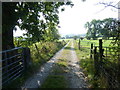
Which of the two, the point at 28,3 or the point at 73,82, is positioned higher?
the point at 28,3

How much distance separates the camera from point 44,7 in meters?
7.68

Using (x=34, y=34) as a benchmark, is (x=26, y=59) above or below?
below

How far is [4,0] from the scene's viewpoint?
4898 mm

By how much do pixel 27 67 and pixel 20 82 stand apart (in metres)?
1.59

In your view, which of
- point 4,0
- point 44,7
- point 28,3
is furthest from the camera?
point 44,7

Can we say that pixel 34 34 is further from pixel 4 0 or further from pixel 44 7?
pixel 4 0

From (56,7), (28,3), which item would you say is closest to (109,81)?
(28,3)

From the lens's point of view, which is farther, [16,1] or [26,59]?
[26,59]

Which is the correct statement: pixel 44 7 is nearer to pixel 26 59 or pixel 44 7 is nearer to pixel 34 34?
pixel 34 34

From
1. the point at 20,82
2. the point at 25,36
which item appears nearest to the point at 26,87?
the point at 20,82

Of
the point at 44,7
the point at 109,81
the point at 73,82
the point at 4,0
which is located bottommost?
the point at 73,82

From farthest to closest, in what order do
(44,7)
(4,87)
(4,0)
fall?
(44,7), (4,0), (4,87)

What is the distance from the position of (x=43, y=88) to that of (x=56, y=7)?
6535 mm

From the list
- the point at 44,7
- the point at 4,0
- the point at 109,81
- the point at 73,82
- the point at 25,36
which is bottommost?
the point at 73,82
